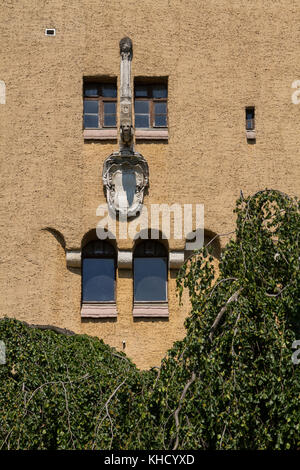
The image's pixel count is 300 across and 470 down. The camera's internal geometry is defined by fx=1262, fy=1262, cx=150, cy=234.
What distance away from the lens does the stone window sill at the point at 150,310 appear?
18906 mm

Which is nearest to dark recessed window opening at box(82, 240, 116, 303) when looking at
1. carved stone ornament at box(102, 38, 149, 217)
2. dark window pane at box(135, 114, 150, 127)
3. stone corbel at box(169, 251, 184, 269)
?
carved stone ornament at box(102, 38, 149, 217)

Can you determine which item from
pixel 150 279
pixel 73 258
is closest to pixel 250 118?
pixel 150 279

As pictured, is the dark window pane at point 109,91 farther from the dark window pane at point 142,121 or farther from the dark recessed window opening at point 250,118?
the dark recessed window opening at point 250,118

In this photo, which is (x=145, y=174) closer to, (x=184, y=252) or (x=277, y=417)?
(x=184, y=252)

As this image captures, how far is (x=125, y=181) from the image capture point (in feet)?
63.6

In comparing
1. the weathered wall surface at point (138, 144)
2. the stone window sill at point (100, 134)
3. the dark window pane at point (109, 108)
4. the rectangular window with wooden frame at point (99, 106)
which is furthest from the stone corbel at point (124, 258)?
the dark window pane at point (109, 108)

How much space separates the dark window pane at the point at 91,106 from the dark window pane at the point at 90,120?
0.24 ft

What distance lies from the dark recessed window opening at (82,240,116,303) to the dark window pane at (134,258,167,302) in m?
0.37

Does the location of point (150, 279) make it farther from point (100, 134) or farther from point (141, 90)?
point (141, 90)

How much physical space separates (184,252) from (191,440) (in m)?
5.00

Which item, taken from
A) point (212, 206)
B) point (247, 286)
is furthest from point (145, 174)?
point (247, 286)

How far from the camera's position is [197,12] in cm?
2014

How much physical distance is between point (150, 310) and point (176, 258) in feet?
2.93

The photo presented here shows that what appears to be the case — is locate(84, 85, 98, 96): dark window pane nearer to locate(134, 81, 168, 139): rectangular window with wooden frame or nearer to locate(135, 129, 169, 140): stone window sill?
locate(134, 81, 168, 139): rectangular window with wooden frame
